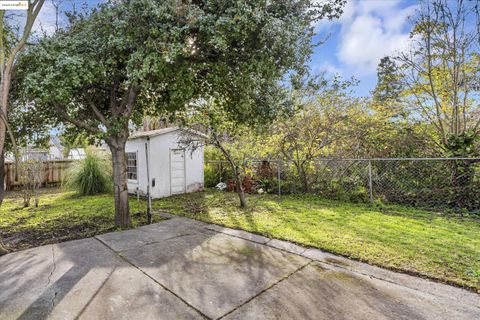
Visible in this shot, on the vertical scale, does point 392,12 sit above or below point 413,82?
above

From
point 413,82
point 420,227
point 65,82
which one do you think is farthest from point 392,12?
point 65,82

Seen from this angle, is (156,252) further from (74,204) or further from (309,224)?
(74,204)

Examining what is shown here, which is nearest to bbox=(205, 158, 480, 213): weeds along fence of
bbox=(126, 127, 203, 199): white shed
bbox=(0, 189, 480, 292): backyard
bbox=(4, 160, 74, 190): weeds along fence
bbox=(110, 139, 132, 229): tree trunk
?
bbox=(0, 189, 480, 292): backyard

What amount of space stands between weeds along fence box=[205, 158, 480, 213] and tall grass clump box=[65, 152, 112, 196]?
212 inches

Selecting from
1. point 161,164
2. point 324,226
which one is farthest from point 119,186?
point 324,226

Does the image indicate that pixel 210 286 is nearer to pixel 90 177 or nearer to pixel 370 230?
pixel 370 230

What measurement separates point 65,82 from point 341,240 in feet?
15.9

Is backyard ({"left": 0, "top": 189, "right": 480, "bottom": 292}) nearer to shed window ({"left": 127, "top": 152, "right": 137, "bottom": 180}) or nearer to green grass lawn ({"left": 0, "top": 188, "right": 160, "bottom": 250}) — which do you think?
green grass lawn ({"left": 0, "top": 188, "right": 160, "bottom": 250})

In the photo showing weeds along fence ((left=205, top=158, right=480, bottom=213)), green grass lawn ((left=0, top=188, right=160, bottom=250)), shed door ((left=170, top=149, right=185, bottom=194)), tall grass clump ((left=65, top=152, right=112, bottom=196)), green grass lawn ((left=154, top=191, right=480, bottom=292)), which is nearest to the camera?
green grass lawn ((left=154, top=191, right=480, bottom=292))

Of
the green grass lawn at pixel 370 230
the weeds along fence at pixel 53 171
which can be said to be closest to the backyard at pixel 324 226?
the green grass lawn at pixel 370 230

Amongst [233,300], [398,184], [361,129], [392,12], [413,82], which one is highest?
[392,12]

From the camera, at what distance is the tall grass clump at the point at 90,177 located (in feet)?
30.5

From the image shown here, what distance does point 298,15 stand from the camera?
399 centimetres

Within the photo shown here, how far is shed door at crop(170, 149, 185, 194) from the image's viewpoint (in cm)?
900
